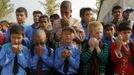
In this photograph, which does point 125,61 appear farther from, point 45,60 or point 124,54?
point 45,60

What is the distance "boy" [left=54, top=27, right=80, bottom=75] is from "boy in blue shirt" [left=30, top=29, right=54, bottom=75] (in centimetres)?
14

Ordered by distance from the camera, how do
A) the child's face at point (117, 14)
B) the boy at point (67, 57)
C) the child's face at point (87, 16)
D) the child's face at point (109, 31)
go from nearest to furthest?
the boy at point (67, 57)
the child's face at point (109, 31)
the child's face at point (87, 16)
the child's face at point (117, 14)

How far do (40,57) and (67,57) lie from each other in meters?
0.44

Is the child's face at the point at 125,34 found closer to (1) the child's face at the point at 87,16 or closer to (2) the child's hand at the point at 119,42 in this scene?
(2) the child's hand at the point at 119,42

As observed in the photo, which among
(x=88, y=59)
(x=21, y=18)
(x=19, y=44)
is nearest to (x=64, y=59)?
(x=88, y=59)

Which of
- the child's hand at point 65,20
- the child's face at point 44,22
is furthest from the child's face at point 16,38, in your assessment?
the child's face at point 44,22

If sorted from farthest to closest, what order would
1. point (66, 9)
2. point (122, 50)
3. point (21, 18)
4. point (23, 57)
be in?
point (21, 18), point (66, 9), point (23, 57), point (122, 50)

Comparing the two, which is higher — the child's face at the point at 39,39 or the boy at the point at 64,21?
the boy at the point at 64,21

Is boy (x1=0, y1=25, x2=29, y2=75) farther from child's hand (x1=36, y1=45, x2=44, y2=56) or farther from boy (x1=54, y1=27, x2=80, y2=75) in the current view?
boy (x1=54, y1=27, x2=80, y2=75)

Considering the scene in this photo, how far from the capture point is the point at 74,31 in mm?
5129

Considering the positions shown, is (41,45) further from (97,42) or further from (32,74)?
(97,42)

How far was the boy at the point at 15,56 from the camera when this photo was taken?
5117 millimetres

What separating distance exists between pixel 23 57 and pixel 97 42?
118cm

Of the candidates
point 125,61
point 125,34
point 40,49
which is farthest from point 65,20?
point 125,61
